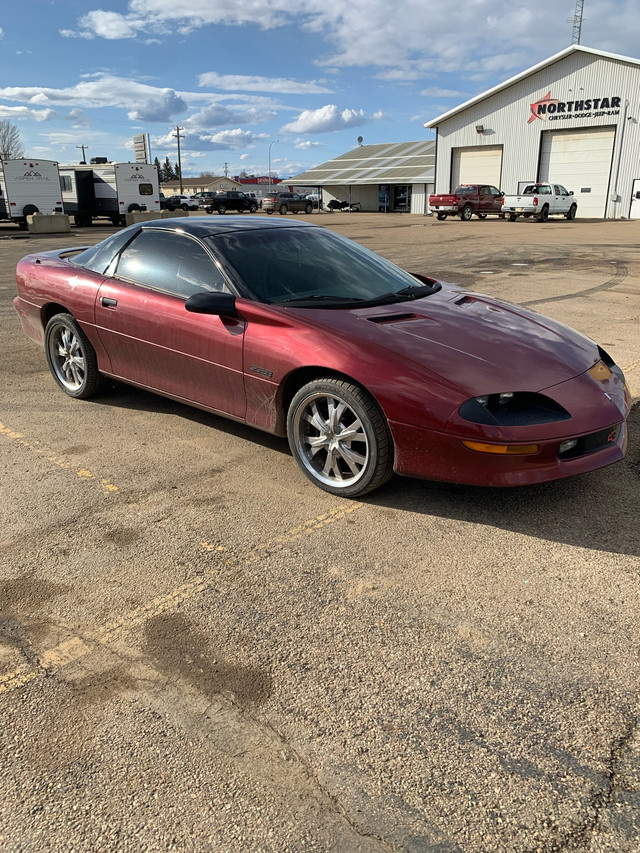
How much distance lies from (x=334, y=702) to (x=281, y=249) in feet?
10.0

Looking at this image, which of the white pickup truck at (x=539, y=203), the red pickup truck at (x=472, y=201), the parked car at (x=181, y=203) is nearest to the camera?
the white pickup truck at (x=539, y=203)

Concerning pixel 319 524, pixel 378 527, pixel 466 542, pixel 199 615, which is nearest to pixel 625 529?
pixel 466 542

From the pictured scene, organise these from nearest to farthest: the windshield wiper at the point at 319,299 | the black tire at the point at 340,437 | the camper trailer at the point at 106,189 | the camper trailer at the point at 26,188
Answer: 1. the black tire at the point at 340,437
2. the windshield wiper at the point at 319,299
3. the camper trailer at the point at 26,188
4. the camper trailer at the point at 106,189

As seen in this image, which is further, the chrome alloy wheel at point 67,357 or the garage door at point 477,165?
the garage door at point 477,165

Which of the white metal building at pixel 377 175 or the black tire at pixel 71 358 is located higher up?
the white metal building at pixel 377 175

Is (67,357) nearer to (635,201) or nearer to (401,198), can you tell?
(635,201)

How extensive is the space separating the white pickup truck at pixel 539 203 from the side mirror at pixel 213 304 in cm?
3138

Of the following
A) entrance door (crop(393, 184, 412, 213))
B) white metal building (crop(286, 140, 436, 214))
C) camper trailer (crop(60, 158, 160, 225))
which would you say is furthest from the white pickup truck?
entrance door (crop(393, 184, 412, 213))

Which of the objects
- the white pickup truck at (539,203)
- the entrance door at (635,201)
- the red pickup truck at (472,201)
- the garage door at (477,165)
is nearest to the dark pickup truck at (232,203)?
the garage door at (477,165)

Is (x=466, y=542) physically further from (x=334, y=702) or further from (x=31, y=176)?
(x=31, y=176)

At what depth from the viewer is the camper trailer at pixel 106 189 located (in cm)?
3162

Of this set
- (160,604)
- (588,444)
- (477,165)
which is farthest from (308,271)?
(477,165)

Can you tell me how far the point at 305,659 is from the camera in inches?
96.0

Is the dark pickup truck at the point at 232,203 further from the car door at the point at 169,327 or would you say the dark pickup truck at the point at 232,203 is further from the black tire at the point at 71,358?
the car door at the point at 169,327
